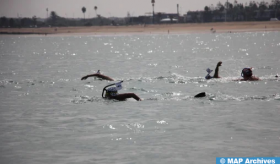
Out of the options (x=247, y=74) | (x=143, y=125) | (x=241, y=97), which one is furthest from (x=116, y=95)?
(x=247, y=74)

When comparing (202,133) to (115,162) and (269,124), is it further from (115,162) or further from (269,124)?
(115,162)

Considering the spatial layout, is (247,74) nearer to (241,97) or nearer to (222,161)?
(241,97)

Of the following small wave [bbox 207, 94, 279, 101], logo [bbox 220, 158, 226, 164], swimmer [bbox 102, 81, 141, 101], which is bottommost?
small wave [bbox 207, 94, 279, 101]

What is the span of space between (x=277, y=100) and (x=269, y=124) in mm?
6243

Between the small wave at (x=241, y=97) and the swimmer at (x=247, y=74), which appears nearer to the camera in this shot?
the small wave at (x=241, y=97)

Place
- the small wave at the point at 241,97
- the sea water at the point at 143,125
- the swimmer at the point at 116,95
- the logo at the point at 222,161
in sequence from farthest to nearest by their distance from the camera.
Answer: the small wave at the point at 241,97
the swimmer at the point at 116,95
the sea water at the point at 143,125
the logo at the point at 222,161

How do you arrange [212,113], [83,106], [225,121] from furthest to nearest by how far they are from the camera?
[83,106] → [212,113] → [225,121]

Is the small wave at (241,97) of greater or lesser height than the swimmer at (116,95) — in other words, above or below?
below

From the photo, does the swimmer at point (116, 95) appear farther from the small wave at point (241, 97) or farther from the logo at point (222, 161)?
the logo at point (222, 161)

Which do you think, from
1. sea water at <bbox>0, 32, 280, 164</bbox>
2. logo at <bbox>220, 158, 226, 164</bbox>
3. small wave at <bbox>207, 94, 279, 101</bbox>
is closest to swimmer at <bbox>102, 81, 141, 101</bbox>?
sea water at <bbox>0, 32, 280, 164</bbox>

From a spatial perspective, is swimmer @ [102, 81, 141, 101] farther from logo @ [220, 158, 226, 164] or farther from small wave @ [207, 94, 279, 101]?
logo @ [220, 158, 226, 164]

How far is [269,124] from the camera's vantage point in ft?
63.0

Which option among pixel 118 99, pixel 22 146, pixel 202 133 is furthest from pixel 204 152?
pixel 118 99

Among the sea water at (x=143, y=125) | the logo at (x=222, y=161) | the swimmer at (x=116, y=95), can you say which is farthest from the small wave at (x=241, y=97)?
the logo at (x=222, y=161)
